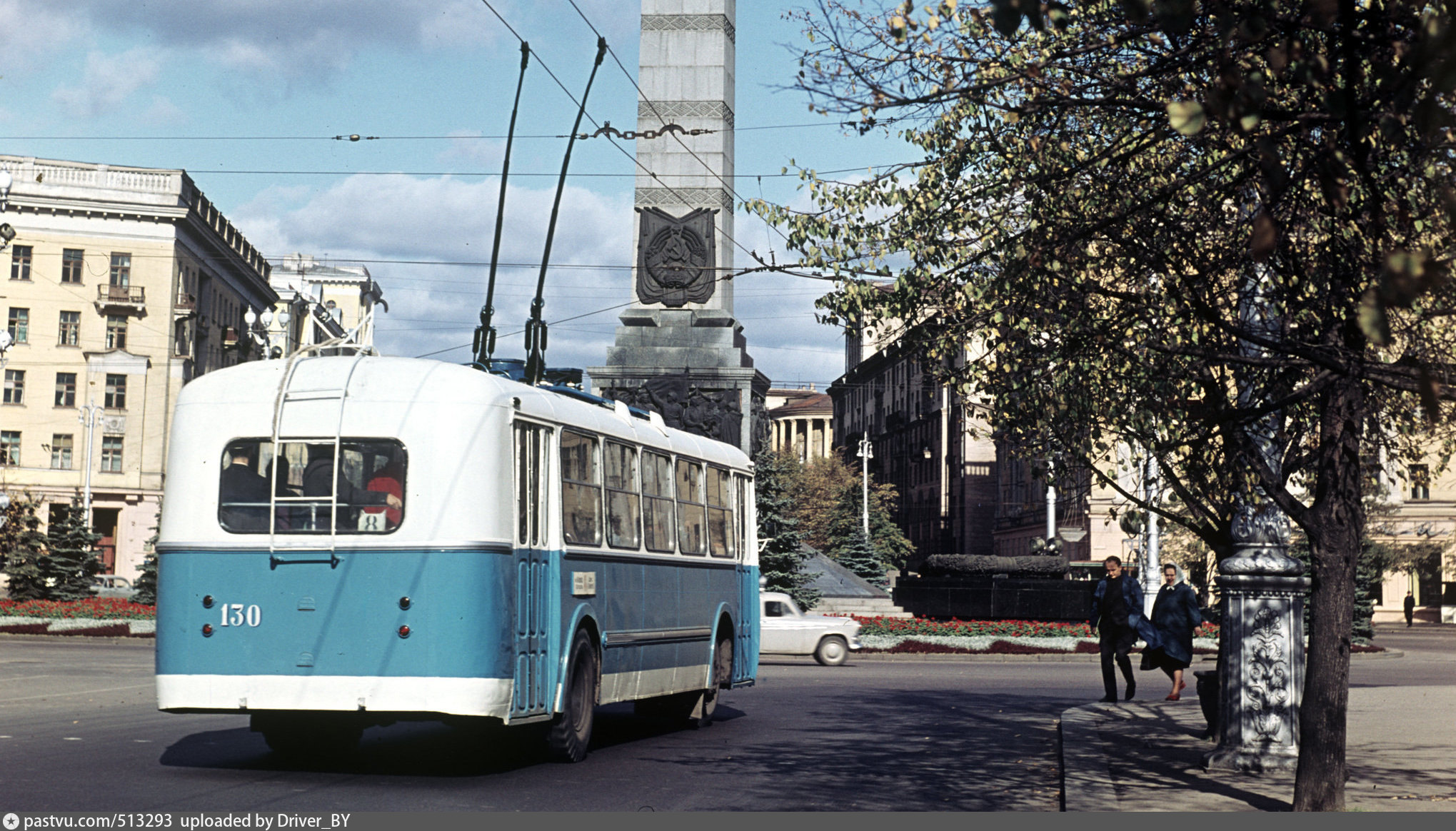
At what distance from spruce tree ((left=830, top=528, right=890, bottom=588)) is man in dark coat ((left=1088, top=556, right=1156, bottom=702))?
39244 millimetres

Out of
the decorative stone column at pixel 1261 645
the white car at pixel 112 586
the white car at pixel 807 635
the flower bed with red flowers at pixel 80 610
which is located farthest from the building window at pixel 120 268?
the decorative stone column at pixel 1261 645

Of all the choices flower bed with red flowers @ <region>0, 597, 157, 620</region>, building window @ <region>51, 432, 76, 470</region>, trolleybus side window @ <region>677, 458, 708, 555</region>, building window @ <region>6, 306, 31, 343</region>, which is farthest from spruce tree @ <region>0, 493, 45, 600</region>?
trolleybus side window @ <region>677, 458, 708, 555</region>

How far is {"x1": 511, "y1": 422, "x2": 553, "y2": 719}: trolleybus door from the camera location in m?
11.8

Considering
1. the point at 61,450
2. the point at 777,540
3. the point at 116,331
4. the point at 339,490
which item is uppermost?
the point at 116,331

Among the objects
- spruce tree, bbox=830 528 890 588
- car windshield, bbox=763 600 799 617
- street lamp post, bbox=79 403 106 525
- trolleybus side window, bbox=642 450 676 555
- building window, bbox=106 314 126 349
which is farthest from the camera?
building window, bbox=106 314 126 349

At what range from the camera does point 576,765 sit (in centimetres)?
1278

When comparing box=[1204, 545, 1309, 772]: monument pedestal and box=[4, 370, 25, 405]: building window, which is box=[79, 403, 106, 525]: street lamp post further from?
box=[1204, 545, 1309, 772]: monument pedestal

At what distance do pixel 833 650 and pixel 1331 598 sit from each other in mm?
20694

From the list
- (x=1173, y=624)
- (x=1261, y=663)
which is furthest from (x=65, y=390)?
(x=1261, y=663)

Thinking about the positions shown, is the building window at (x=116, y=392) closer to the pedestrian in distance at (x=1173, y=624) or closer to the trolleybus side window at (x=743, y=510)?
the trolleybus side window at (x=743, y=510)

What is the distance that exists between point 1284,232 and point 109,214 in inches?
2699

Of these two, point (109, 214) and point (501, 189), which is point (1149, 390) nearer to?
point (501, 189)

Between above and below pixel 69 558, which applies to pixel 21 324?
above

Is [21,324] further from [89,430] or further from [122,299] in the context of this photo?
[89,430]
